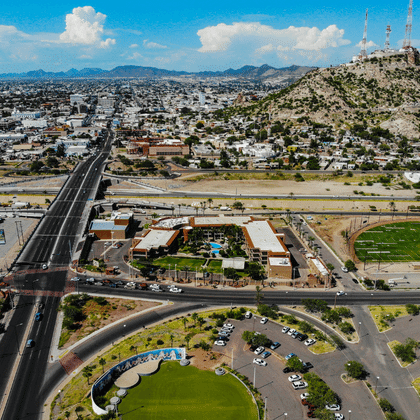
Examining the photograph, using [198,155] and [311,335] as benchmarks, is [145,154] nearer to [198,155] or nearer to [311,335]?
[198,155]

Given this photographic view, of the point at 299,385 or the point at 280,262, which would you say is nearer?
the point at 299,385

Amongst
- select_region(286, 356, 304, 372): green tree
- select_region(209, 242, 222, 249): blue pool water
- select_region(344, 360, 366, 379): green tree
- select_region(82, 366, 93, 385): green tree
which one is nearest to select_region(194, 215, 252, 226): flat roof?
select_region(209, 242, 222, 249): blue pool water

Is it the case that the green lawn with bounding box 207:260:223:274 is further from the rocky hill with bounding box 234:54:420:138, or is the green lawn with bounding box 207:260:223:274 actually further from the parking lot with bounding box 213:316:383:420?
the rocky hill with bounding box 234:54:420:138

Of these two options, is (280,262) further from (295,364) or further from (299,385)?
(299,385)

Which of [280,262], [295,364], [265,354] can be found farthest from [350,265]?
[295,364]

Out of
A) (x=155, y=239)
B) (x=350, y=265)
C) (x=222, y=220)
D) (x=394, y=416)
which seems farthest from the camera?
(x=222, y=220)

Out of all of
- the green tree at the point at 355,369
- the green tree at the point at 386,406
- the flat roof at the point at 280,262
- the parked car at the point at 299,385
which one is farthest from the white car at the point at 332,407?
the flat roof at the point at 280,262
